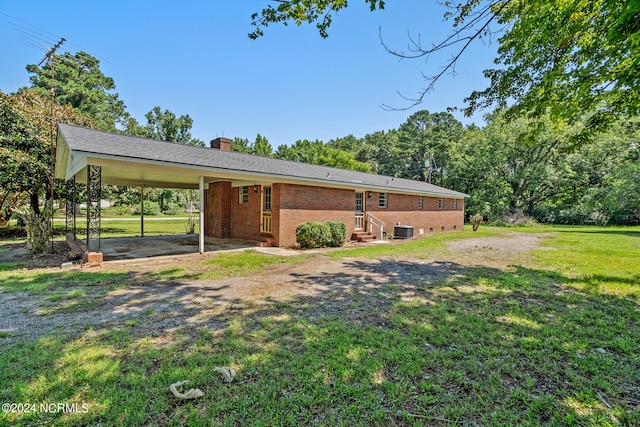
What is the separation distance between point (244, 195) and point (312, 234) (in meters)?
4.22

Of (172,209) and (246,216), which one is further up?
(172,209)

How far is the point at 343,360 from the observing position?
3215 mm

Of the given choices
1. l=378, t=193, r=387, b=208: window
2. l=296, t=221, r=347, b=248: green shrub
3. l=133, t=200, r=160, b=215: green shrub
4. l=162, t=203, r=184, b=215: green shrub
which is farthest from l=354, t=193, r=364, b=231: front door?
l=162, t=203, r=184, b=215: green shrub

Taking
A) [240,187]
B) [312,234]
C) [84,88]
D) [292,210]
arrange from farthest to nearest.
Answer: [84,88] < [240,187] < [292,210] < [312,234]

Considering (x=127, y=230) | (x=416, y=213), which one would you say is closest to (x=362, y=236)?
(x=416, y=213)

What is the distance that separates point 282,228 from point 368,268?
4651 millimetres

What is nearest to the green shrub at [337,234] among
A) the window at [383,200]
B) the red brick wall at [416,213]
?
the red brick wall at [416,213]

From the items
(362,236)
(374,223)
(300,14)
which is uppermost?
(300,14)

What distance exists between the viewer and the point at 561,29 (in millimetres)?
5371

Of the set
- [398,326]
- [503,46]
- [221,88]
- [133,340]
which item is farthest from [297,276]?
[221,88]

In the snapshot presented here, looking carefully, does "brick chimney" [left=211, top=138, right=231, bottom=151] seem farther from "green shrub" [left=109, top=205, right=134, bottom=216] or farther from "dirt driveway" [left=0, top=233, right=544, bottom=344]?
"green shrub" [left=109, top=205, right=134, bottom=216]

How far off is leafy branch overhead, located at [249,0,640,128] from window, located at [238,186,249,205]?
9.77 metres

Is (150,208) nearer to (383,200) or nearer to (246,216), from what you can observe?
(246,216)

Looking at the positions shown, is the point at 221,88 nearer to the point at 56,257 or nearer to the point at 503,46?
the point at 56,257
